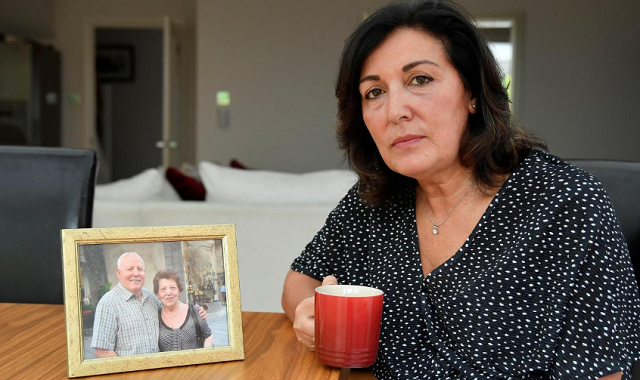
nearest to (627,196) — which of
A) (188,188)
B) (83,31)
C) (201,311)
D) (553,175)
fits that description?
(553,175)

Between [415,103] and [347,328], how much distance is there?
396 mm

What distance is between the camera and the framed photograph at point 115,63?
27.8 ft

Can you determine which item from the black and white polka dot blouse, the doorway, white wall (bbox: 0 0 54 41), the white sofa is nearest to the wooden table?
the black and white polka dot blouse

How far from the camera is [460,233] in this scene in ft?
3.48

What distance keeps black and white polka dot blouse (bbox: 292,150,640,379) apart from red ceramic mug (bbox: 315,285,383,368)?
9.1 inches

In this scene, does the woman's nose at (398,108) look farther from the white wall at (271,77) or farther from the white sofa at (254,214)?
the white wall at (271,77)

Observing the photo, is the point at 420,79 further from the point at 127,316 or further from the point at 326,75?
the point at 326,75

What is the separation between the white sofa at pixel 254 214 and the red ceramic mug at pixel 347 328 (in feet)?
4.96

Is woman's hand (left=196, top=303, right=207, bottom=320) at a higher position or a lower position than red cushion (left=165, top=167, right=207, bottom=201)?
higher

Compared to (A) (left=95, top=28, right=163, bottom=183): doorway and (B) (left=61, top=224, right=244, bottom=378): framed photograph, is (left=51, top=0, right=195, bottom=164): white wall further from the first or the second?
(B) (left=61, top=224, right=244, bottom=378): framed photograph

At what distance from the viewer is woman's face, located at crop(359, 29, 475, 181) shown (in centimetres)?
102

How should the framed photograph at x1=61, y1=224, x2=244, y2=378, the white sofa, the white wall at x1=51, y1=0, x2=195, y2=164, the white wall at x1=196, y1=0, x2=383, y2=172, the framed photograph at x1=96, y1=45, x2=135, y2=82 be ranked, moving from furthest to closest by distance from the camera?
the framed photograph at x1=96, y1=45, x2=135, y2=82 → the white wall at x1=51, y1=0, x2=195, y2=164 → the white wall at x1=196, y1=0, x2=383, y2=172 → the white sofa → the framed photograph at x1=61, y1=224, x2=244, y2=378

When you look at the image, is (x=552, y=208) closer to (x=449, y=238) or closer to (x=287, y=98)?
(x=449, y=238)

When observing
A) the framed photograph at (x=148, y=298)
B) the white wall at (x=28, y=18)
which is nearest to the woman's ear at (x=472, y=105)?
the framed photograph at (x=148, y=298)
